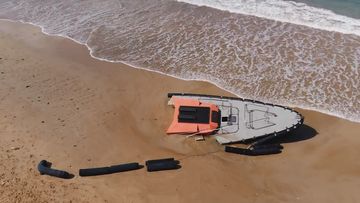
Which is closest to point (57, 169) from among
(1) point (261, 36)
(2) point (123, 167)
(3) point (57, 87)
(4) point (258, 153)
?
(2) point (123, 167)

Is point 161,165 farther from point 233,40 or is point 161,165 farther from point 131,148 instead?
point 233,40

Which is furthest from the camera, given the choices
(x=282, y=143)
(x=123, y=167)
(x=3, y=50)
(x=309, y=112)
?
(x=3, y=50)

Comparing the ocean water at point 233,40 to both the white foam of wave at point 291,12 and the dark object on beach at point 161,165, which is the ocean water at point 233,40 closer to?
the white foam of wave at point 291,12

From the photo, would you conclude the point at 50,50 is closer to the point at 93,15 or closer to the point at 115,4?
the point at 93,15

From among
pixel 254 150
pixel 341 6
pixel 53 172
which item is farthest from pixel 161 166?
pixel 341 6

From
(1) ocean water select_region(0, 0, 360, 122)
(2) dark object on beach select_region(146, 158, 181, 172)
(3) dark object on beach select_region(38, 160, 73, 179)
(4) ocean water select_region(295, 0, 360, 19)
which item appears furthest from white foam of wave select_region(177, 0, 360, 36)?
(3) dark object on beach select_region(38, 160, 73, 179)

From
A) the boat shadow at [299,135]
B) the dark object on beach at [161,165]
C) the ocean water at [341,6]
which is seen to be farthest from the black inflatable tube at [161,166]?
the ocean water at [341,6]
